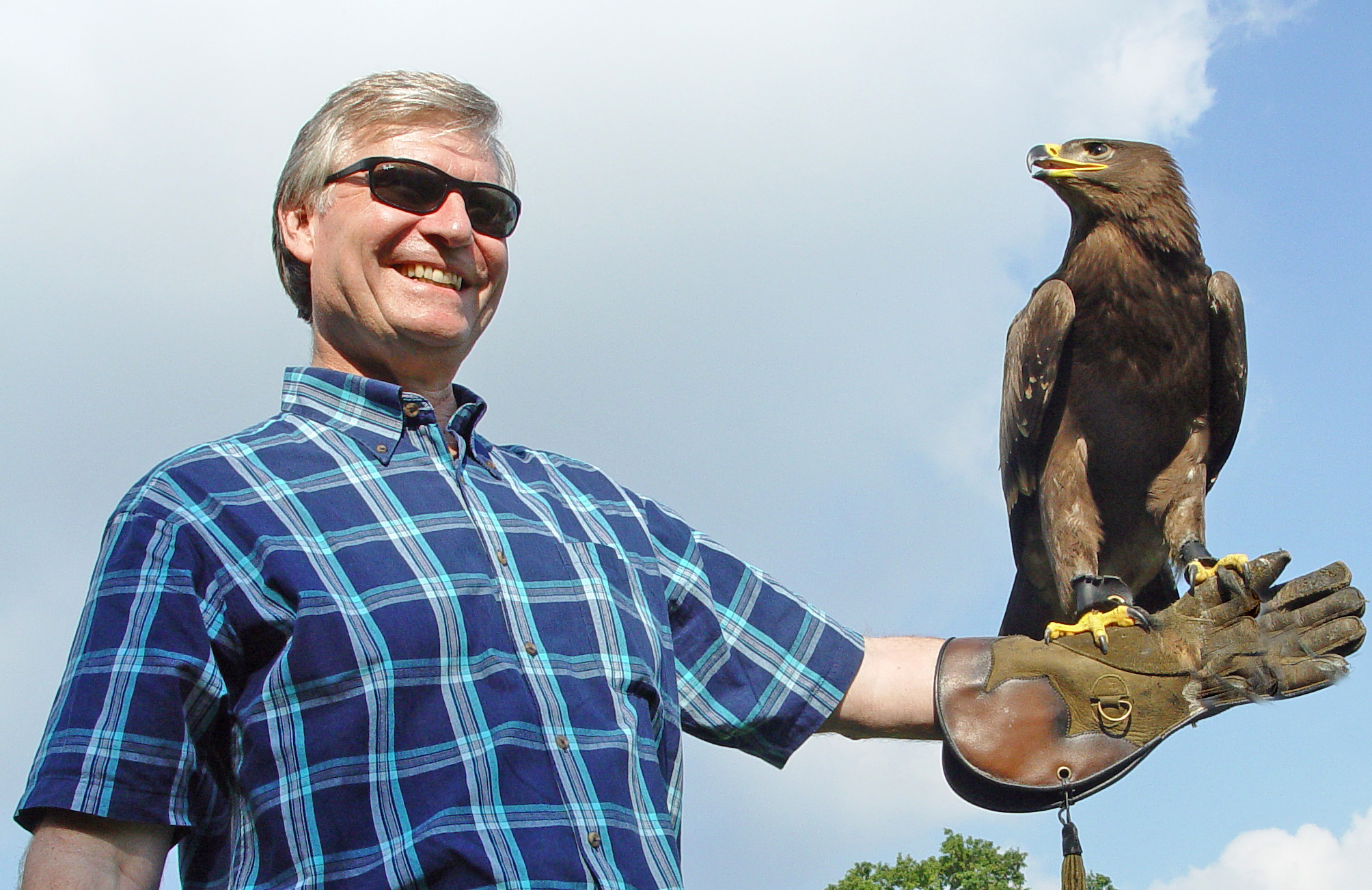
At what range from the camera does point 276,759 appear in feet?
6.11

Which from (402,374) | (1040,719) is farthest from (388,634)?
(1040,719)

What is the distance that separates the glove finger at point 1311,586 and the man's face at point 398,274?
6.34 feet

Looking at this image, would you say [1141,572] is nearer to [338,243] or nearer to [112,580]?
[338,243]

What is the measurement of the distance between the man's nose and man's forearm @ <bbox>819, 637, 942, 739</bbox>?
47.0 inches

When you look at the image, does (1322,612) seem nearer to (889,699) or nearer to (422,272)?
(889,699)

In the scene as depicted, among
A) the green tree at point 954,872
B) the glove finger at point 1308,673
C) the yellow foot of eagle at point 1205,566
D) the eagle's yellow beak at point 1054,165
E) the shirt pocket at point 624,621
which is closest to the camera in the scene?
the shirt pocket at point 624,621

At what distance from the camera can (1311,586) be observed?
289 centimetres

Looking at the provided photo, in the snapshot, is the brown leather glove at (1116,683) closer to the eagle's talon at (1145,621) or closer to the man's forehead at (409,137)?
the eagle's talon at (1145,621)

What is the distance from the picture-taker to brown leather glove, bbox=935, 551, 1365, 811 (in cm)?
272

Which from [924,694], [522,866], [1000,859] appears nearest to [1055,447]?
[924,694]

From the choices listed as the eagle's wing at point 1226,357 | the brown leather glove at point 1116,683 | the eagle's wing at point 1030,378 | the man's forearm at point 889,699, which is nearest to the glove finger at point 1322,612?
the brown leather glove at point 1116,683

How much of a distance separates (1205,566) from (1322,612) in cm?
161

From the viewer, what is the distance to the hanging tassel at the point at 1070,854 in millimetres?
2811

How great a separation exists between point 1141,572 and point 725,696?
316 cm
